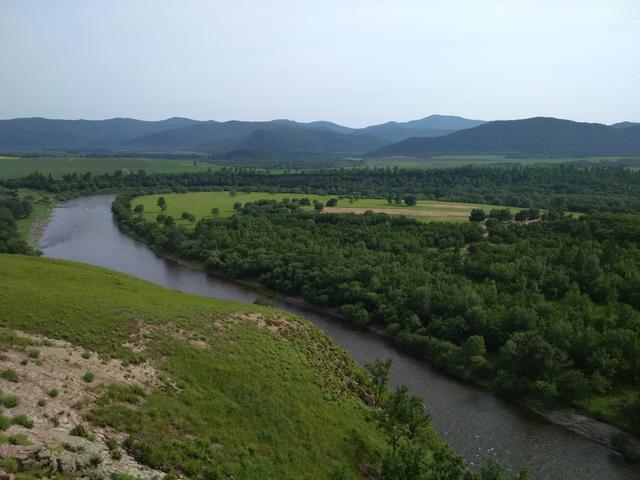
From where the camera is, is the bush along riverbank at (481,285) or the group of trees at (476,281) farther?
the group of trees at (476,281)

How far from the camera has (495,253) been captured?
250 ft

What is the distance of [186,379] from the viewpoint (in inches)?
1062

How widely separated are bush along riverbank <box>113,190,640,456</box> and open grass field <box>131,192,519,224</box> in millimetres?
15467

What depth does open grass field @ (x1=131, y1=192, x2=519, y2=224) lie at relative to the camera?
117375 mm

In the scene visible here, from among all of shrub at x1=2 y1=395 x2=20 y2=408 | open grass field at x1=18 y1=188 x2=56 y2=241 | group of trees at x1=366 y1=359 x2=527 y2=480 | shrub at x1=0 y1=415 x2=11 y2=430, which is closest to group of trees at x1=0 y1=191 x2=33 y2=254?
open grass field at x1=18 y1=188 x2=56 y2=241

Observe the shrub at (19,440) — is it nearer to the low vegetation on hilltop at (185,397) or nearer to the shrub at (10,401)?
the low vegetation on hilltop at (185,397)

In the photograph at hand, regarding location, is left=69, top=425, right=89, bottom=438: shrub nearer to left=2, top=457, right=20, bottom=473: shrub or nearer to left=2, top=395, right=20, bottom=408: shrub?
left=2, top=395, right=20, bottom=408: shrub

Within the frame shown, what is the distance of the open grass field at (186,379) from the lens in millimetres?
20953

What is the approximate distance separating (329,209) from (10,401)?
356 feet

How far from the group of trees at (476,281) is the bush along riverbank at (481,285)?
0.54ft

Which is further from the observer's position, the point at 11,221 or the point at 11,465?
the point at 11,221

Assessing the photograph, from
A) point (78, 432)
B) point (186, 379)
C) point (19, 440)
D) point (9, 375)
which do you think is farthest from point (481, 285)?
point (19, 440)

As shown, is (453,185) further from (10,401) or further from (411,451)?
(10,401)

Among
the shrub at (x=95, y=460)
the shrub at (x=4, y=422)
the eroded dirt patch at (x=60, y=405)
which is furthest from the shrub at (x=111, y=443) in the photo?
the shrub at (x=4, y=422)
